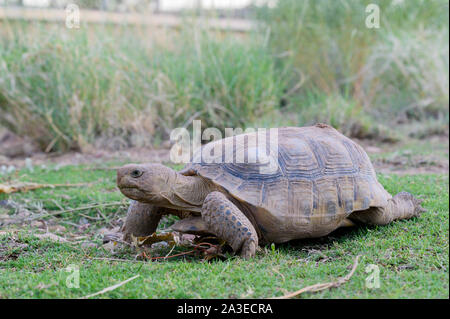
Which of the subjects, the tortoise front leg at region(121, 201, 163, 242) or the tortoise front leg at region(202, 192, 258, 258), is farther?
the tortoise front leg at region(121, 201, 163, 242)

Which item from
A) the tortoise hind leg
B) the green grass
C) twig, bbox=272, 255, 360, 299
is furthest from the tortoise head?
the tortoise hind leg

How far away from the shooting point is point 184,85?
20.5 ft

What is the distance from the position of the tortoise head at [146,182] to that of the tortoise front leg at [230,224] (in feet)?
0.87

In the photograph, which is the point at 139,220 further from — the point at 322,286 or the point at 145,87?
the point at 145,87

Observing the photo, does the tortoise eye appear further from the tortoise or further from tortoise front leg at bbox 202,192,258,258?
tortoise front leg at bbox 202,192,258,258

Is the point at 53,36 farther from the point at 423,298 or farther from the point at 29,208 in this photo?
the point at 423,298

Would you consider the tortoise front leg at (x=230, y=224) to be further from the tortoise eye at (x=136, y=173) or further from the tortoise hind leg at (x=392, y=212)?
the tortoise hind leg at (x=392, y=212)

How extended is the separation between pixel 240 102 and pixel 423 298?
4733mm

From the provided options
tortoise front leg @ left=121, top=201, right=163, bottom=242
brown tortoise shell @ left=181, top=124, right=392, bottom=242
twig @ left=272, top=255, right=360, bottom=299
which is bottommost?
tortoise front leg @ left=121, top=201, right=163, bottom=242

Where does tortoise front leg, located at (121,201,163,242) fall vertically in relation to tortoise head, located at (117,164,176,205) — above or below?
below

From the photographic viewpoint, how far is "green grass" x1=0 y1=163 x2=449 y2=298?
Result: 204cm

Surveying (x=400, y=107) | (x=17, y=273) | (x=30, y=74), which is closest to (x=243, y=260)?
(x=17, y=273)

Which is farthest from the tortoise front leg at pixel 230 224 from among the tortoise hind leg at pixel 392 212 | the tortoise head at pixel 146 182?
the tortoise hind leg at pixel 392 212

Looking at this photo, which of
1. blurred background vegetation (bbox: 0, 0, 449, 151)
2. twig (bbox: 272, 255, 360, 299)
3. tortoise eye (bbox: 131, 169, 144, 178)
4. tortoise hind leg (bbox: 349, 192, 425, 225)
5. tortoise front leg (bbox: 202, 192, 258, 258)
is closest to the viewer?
twig (bbox: 272, 255, 360, 299)
